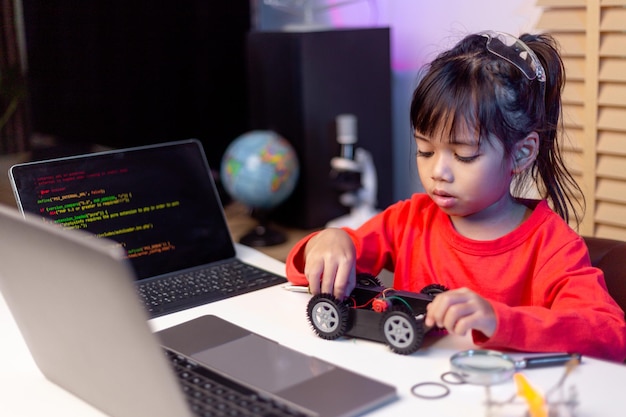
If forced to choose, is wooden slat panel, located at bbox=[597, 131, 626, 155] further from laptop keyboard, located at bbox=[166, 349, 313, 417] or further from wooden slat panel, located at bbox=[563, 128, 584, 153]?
laptop keyboard, located at bbox=[166, 349, 313, 417]

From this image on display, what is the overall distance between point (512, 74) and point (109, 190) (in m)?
0.67

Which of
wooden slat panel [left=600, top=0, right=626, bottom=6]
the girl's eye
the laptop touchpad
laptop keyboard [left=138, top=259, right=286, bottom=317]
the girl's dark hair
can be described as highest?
wooden slat panel [left=600, top=0, right=626, bottom=6]

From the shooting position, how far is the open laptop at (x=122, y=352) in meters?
0.76

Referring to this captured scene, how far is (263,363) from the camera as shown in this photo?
3.20 feet

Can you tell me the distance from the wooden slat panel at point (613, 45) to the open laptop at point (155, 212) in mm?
959

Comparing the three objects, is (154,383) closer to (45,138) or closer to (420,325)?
(420,325)

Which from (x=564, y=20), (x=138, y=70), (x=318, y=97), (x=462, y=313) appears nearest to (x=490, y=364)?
(x=462, y=313)

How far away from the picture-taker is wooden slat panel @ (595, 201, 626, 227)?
187cm

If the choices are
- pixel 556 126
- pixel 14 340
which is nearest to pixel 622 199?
pixel 556 126

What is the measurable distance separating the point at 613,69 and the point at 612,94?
0.06 meters

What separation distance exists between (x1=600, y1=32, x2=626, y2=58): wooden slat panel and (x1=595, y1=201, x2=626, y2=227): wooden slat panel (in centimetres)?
35

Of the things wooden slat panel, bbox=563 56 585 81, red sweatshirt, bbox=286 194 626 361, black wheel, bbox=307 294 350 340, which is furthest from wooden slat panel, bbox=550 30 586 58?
black wheel, bbox=307 294 350 340

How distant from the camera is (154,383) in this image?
0.79 m

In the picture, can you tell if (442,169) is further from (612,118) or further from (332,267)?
(612,118)
